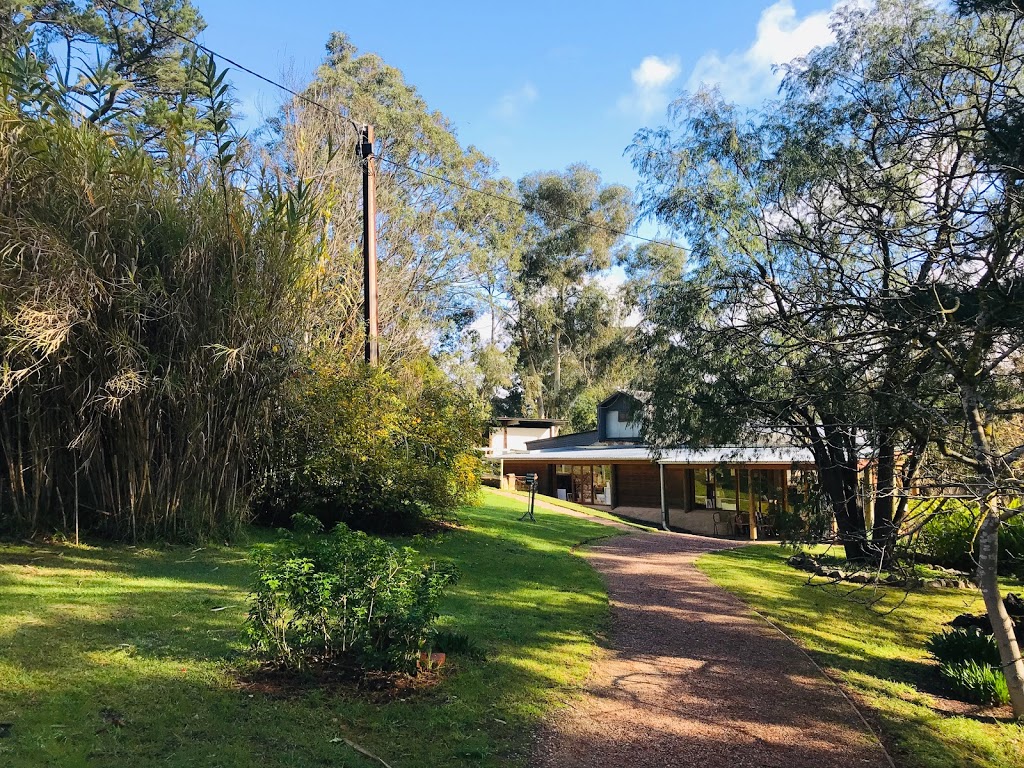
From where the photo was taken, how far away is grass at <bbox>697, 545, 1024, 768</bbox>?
4539 millimetres

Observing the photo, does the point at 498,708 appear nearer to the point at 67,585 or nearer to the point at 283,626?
the point at 283,626

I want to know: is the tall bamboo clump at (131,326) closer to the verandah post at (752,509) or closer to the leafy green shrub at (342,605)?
the leafy green shrub at (342,605)

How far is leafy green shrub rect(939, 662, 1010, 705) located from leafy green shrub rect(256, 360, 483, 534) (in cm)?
733

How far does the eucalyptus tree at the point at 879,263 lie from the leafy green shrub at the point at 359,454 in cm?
397

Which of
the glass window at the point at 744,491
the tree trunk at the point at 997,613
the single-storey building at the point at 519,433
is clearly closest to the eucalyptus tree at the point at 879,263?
the tree trunk at the point at 997,613

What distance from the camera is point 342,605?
462 centimetres

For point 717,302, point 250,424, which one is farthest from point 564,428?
point 250,424

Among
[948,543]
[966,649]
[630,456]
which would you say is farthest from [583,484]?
[966,649]

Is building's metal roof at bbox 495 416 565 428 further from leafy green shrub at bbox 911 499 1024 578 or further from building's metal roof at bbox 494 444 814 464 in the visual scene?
leafy green shrub at bbox 911 499 1024 578

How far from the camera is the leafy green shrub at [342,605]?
442 cm

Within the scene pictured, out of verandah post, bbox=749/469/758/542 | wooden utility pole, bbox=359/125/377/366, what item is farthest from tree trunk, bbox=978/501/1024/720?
verandah post, bbox=749/469/758/542

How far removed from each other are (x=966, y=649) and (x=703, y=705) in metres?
2.95

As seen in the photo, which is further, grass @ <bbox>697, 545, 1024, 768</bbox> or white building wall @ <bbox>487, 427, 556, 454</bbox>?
white building wall @ <bbox>487, 427, 556, 454</bbox>

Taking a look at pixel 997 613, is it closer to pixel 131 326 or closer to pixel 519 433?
pixel 131 326
